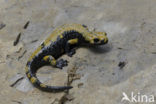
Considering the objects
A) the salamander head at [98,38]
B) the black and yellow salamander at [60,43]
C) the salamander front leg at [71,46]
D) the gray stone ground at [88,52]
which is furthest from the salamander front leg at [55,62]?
the salamander head at [98,38]


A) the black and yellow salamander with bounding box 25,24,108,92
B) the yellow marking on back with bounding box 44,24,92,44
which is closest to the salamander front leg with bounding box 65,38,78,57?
the black and yellow salamander with bounding box 25,24,108,92

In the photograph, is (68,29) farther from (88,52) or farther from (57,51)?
(88,52)

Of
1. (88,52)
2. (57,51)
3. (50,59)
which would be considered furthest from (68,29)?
(50,59)

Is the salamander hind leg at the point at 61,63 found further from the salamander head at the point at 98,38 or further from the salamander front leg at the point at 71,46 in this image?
the salamander head at the point at 98,38

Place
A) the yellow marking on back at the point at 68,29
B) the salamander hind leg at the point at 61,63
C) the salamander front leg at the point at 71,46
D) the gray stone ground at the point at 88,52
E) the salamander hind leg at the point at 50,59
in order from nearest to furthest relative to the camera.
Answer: the gray stone ground at the point at 88,52 < the salamander hind leg at the point at 61,63 < the salamander hind leg at the point at 50,59 < the salamander front leg at the point at 71,46 < the yellow marking on back at the point at 68,29

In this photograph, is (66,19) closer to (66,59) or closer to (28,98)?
(66,59)

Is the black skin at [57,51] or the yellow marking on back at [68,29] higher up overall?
the yellow marking on back at [68,29]
